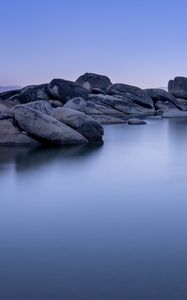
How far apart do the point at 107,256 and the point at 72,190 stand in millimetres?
2668

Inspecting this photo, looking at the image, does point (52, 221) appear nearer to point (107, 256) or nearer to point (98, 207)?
point (98, 207)

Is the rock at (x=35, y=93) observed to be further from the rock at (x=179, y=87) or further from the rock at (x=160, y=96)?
the rock at (x=179, y=87)

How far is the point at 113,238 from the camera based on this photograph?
13.2 feet

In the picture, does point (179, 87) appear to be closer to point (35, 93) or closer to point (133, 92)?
point (133, 92)

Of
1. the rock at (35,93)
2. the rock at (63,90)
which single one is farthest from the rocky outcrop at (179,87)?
the rock at (35,93)

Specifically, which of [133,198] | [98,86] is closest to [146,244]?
[133,198]

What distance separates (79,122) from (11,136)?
65.9 inches

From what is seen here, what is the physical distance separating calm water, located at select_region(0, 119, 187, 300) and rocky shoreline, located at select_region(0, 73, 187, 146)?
1.99 m

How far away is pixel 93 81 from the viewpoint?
1275 inches

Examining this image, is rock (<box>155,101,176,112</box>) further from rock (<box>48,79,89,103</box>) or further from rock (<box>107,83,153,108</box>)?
rock (<box>48,79,89,103</box>)

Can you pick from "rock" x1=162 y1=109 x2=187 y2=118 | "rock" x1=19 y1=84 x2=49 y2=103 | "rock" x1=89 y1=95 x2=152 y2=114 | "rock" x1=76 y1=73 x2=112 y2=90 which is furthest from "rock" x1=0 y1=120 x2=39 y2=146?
"rock" x1=76 y1=73 x2=112 y2=90

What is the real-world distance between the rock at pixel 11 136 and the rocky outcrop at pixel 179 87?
85.5 ft

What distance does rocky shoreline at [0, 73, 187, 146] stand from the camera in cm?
1057

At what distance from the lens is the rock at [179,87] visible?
35344mm
